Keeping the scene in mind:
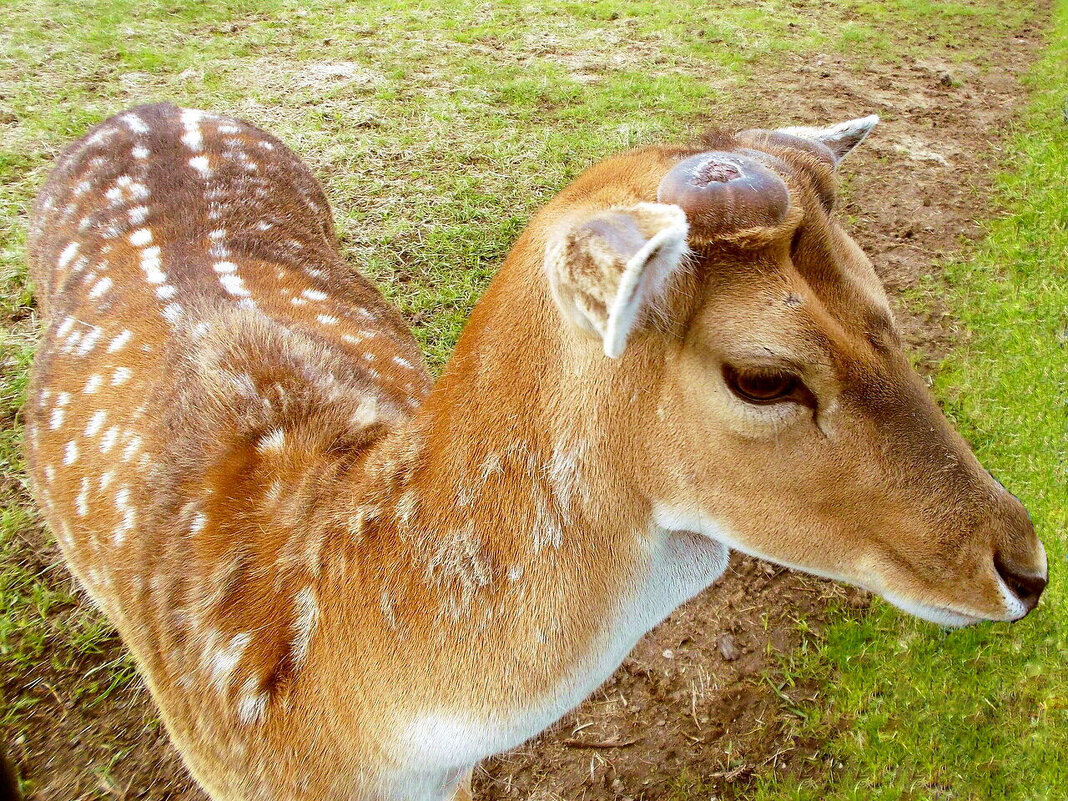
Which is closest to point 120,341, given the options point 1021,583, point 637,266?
point 637,266

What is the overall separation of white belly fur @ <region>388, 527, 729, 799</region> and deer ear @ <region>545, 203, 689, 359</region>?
598 mm

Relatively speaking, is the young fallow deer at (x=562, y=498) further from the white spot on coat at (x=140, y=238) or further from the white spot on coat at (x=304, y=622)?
the white spot on coat at (x=140, y=238)

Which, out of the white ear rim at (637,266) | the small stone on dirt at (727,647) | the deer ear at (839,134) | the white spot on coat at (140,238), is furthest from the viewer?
the small stone on dirt at (727,647)

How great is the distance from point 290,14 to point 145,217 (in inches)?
303

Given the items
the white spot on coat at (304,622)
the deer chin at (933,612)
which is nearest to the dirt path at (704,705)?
→ the white spot on coat at (304,622)

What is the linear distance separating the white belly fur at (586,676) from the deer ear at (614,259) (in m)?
0.60

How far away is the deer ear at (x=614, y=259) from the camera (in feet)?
3.94

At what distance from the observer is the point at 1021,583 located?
1.54 meters

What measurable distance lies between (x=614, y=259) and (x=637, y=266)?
8cm

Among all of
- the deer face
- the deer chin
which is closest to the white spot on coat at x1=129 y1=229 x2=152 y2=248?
the deer face

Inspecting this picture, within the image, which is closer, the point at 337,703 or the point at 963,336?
the point at 337,703

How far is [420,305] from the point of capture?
192 inches

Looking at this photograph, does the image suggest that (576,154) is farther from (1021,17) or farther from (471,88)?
(1021,17)

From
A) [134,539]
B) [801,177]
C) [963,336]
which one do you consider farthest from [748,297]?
[963,336]
